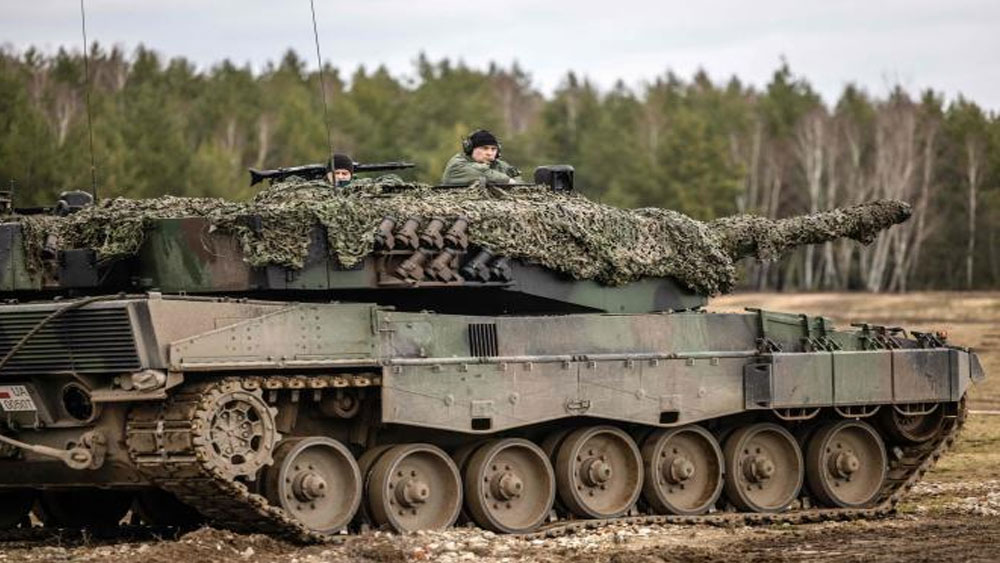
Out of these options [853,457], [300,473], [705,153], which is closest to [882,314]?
[705,153]

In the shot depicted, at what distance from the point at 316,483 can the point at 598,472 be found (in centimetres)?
333

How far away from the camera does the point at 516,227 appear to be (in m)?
20.7

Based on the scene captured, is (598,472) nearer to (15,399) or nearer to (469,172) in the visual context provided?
(469,172)

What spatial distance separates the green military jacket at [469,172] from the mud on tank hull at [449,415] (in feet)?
5.84

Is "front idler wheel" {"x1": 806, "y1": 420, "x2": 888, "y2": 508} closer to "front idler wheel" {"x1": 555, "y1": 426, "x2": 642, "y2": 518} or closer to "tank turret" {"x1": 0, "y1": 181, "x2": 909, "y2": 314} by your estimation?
"front idler wheel" {"x1": 555, "y1": 426, "x2": 642, "y2": 518}

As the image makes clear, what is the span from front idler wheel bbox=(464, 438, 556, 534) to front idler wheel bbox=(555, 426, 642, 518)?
22 cm

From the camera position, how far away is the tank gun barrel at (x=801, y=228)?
926 inches

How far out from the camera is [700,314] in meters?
22.1

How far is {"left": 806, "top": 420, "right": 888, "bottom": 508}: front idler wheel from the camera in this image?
23109 millimetres

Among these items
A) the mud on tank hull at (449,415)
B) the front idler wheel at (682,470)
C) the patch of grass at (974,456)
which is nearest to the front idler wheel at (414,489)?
the mud on tank hull at (449,415)

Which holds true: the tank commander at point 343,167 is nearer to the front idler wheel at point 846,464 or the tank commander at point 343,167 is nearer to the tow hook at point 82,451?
the tow hook at point 82,451

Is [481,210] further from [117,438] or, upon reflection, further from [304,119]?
[304,119]

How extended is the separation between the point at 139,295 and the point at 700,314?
6.32 m

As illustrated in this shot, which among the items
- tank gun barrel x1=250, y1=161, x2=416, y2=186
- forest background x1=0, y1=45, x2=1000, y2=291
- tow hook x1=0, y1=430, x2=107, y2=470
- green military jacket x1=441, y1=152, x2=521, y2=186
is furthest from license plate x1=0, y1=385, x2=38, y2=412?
forest background x1=0, y1=45, x2=1000, y2=291
